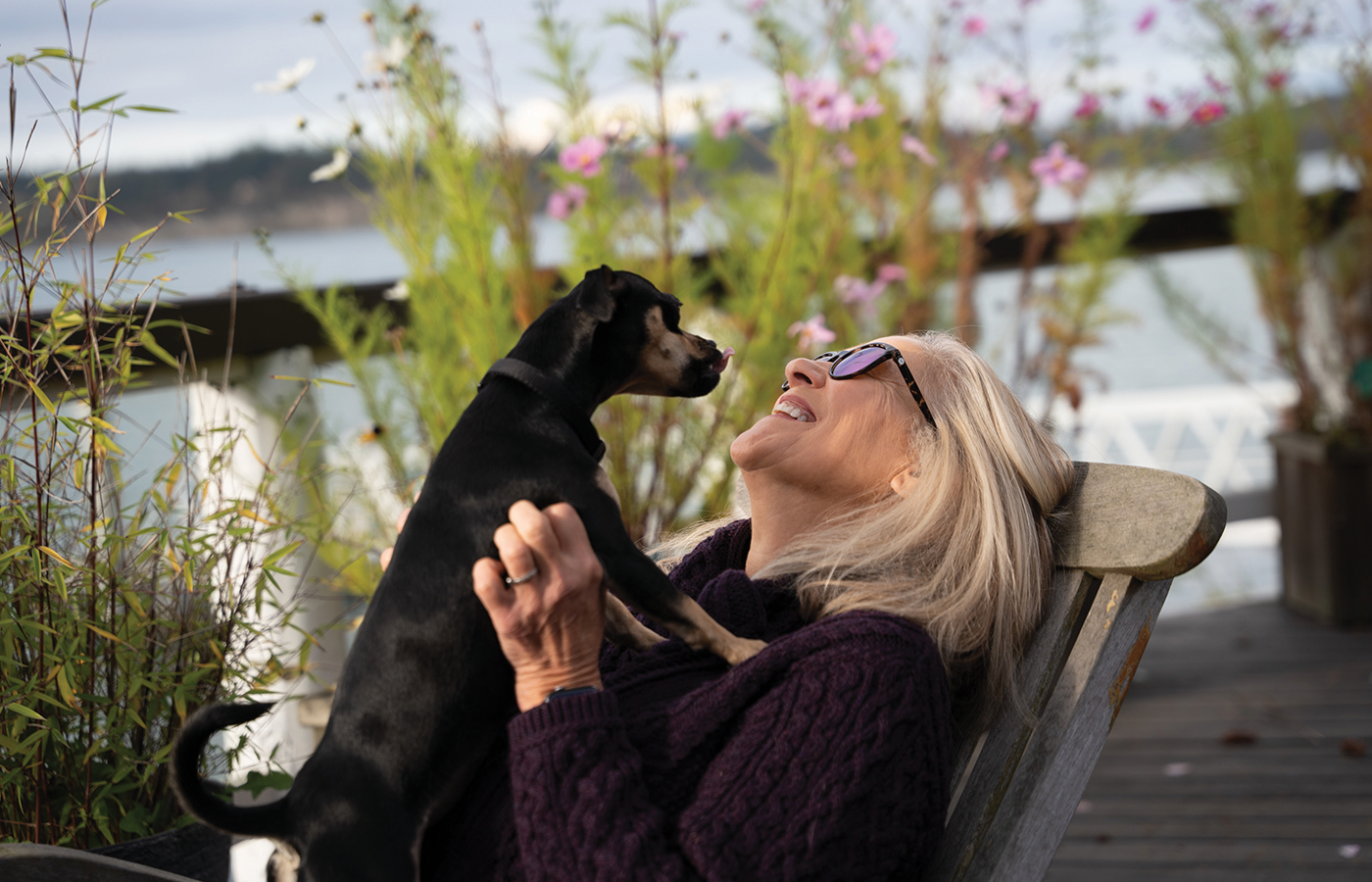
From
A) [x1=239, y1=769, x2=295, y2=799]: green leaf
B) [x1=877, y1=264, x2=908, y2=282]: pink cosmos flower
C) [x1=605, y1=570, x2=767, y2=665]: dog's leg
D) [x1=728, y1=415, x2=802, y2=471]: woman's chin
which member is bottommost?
[x1=239, y1=769, x2=295, y2=799]: green leaf

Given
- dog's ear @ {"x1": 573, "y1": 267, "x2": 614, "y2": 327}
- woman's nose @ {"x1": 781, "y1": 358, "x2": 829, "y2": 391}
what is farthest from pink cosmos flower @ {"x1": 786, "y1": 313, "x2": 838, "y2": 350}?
dog's ear @ {"x1": 573, "y1": 267, "x2": 614, "y2": 327}

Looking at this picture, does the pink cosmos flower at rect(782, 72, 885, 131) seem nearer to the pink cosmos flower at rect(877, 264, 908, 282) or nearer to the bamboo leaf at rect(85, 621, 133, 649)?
the pink cosmos flower at rect(877, 264, 908, 282)

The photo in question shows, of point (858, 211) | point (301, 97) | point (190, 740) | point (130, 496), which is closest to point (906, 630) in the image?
point (190, 740)

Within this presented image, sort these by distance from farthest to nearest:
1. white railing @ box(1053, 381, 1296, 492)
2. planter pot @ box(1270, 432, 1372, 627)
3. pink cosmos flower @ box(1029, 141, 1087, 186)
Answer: white railing @ box(1053, 381, 1296, 492)
planter pot @ box(1270, 432, 1372, 627)
pink cosmos flower @ box(1029, 141, 1087, 186)

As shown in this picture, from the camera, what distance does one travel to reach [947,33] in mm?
3867

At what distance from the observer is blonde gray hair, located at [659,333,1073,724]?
1358 millimetres

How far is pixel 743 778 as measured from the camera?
1152 mm

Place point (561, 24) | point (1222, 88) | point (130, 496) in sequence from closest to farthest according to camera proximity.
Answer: point (130, 496)
point (561, 24)
point (1222, 88)

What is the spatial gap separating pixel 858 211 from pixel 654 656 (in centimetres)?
250

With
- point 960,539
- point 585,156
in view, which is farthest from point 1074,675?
point 585,156

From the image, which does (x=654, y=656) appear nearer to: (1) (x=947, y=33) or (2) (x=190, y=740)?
(2) (x=190, y=740)

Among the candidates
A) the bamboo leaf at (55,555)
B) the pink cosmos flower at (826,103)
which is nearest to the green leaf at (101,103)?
the bamboo leaf at (55,555)

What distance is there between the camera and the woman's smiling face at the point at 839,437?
1562 mm

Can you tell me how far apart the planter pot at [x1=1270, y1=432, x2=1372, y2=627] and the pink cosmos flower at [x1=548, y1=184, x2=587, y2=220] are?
10.7 ft
